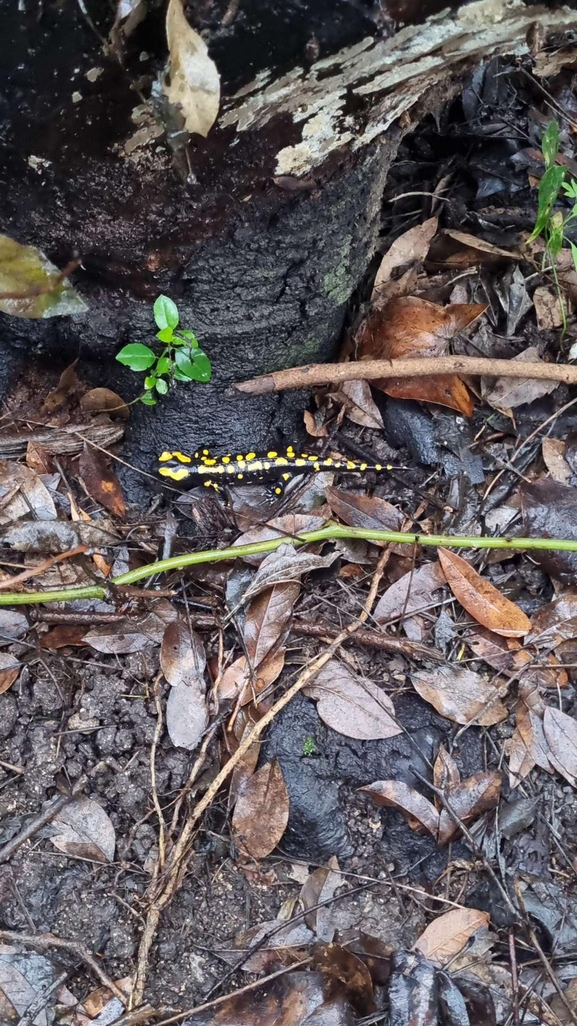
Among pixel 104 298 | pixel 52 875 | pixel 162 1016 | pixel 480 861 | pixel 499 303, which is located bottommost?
pixel 480 861

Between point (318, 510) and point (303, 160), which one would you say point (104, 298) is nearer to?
point (303, 160)

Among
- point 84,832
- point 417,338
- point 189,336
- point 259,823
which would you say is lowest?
point 259,823

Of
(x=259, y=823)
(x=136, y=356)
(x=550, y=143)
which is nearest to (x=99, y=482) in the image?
(x=136, y=356)

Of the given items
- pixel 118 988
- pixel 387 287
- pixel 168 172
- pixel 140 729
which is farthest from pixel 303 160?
pixel 118 988

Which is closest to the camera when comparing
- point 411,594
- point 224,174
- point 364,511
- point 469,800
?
point 224,174

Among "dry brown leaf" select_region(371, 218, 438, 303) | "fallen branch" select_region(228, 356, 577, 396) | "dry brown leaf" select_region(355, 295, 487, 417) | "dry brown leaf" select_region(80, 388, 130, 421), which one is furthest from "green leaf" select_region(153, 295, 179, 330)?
"dry brown leaf" select_region(371, 218, 438, 303)

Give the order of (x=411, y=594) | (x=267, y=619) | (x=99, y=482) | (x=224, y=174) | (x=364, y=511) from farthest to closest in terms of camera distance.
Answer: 1. (x=99, y=482)
2. (x=364, y=511)
3. (x=411, y=594)
4. (x=267, y=619)
5. (x=224, y=174)

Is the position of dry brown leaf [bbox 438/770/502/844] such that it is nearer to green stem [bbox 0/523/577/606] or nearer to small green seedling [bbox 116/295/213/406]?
green stem [bbox 0/523/577/606]

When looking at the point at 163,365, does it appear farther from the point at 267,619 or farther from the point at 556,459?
the point at 556,459
